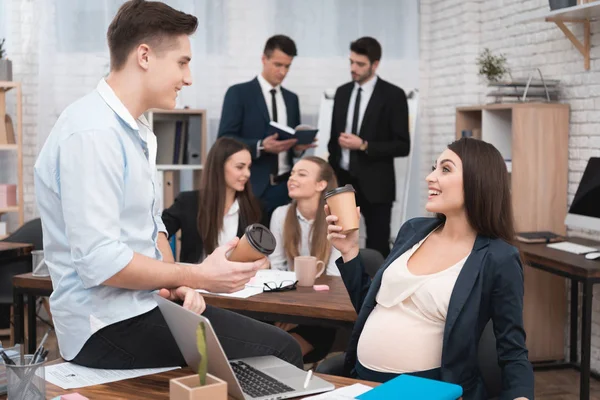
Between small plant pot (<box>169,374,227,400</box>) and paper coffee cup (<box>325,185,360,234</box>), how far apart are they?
2.91 ft

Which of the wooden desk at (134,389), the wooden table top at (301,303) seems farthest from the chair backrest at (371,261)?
the wooden desk at (134,389)

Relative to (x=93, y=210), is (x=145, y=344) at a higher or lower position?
lower

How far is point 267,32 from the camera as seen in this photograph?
6262mm

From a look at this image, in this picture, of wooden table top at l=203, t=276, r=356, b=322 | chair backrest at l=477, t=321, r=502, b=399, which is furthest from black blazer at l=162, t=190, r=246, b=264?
chair backrest at l=477, t=321, r=502, b=399

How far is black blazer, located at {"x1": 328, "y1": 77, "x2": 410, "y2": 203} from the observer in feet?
17.7

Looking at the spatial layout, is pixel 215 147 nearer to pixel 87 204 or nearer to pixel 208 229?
pixel 208 229

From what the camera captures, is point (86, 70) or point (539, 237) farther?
point (86, 70)

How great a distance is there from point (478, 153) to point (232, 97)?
121 inches

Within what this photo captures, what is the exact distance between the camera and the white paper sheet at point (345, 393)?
5.85 feet

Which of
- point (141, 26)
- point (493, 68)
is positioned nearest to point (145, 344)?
point (141, 26)

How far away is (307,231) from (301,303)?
1081 millimetres

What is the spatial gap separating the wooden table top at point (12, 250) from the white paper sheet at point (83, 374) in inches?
85.9

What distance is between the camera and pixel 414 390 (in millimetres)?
1719

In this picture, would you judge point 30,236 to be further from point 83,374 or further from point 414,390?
point 414,390
